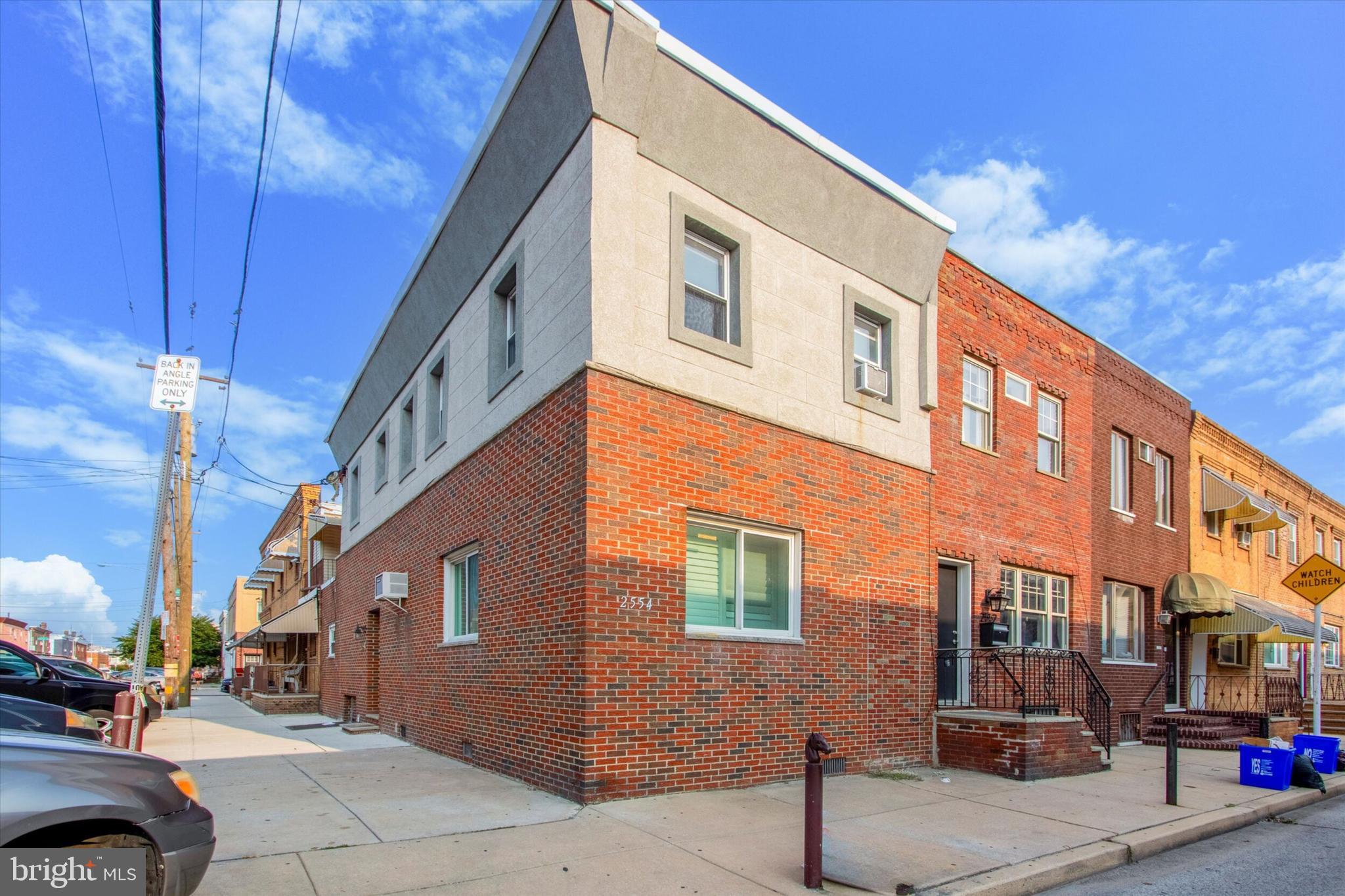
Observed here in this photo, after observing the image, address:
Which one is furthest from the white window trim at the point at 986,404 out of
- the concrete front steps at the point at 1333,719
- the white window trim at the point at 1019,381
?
the concrete front steps at the point at 1333,719

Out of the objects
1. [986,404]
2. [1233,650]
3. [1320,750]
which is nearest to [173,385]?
[986,404]

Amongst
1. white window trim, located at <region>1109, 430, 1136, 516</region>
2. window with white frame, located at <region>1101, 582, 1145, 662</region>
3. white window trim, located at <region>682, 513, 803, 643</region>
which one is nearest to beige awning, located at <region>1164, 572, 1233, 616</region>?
window with white frame, located at <region>1101, 582, 1145, 662</region>

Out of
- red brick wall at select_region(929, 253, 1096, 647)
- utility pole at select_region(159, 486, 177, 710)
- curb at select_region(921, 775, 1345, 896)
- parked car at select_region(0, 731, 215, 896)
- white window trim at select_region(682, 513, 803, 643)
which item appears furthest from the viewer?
utility pole at select_region(159, 486, 177, 710)

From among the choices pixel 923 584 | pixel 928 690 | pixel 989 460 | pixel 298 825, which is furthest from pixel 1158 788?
pixel 298 825

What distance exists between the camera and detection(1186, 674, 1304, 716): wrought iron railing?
1920 centimetres

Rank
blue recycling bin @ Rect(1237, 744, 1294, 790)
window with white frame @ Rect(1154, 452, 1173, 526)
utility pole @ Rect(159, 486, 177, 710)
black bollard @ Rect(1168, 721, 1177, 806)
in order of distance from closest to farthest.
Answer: black bollard @ Rect(1168, 721, 1177, 806)
blue recycling bin @ Rect(1237, 744, 1294, 790)
window with white frame @ Rect(1154, 452, 1173, 526)
utility pole @ Rect(159, 486, 177, 710)

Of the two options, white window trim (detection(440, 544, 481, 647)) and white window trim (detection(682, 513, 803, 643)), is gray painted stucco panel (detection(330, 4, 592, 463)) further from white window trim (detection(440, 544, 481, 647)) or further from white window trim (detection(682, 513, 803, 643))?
white window trim (detection(682, 513, 803, 643))

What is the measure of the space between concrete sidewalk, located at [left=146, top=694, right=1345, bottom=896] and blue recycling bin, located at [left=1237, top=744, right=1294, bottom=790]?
195 mm

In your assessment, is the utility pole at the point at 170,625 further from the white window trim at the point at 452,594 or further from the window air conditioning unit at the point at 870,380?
the window air conditioning unit at the point at 870,380

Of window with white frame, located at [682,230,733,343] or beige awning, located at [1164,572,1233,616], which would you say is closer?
window with white frame, located at [682,230,733,343]

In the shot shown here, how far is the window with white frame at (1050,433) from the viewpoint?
1540 centimetres

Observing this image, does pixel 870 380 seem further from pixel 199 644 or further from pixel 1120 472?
pixel 199 644

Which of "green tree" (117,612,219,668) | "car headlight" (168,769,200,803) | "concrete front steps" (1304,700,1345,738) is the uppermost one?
"car headlight" (168,769,200,803)

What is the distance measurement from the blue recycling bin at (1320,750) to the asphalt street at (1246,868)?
298cm
